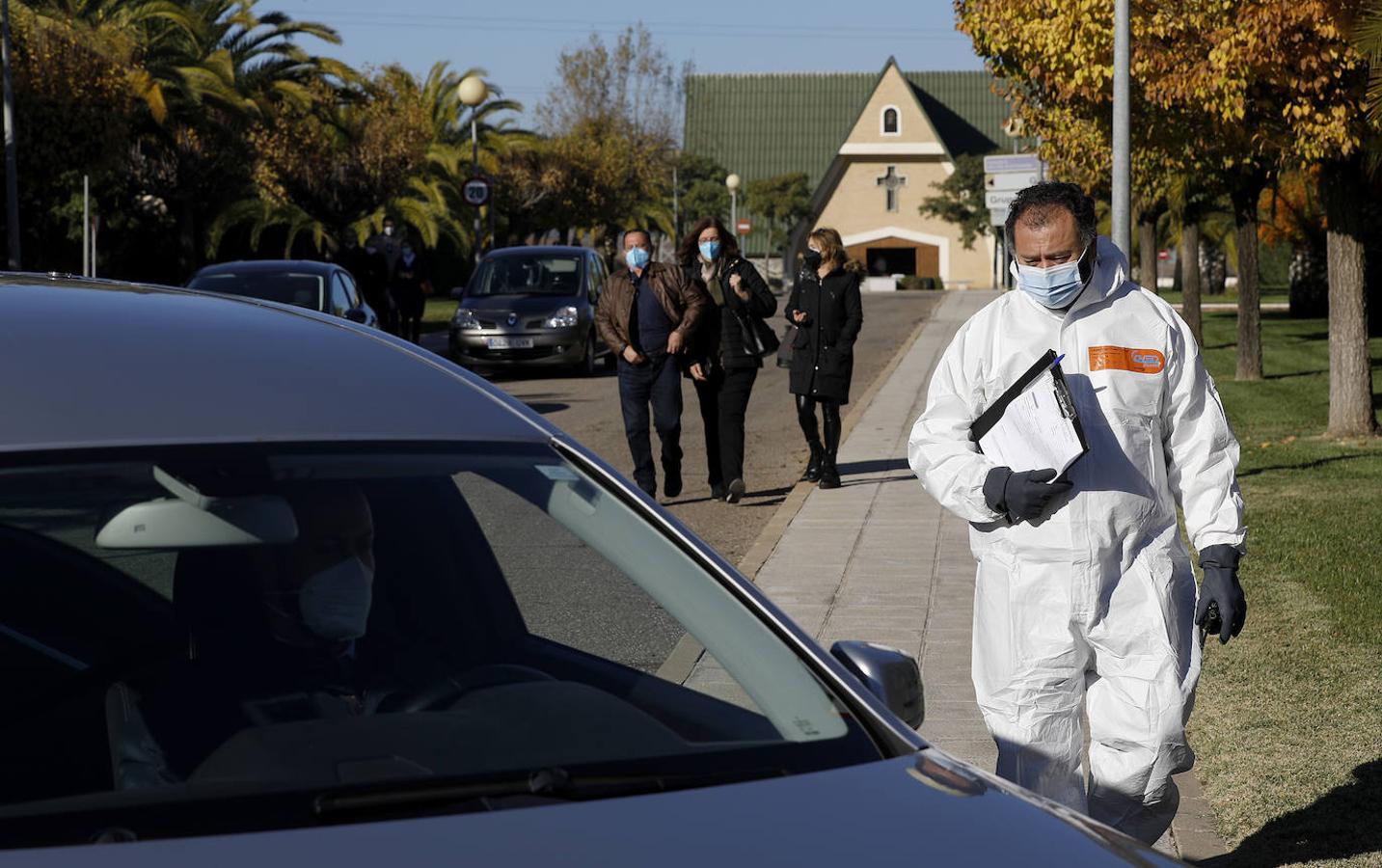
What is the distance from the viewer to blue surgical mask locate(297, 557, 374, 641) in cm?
316

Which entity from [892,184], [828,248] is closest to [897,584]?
[828,248]

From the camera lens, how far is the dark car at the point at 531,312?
23828 millimetres

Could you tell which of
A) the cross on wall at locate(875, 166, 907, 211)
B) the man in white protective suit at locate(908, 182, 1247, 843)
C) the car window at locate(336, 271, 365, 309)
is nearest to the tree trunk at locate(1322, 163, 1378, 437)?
the car window at locate(336, 271, 365, 309)

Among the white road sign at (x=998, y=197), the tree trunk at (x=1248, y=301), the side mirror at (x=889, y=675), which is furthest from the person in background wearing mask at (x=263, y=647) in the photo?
the tree trunk at (x=1248, y=301)

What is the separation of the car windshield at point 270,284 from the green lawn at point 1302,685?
9.38m

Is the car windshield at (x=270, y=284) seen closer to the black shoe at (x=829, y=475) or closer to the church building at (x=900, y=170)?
the black shoe at (x=829, y=475)

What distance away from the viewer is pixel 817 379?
42.9 feet

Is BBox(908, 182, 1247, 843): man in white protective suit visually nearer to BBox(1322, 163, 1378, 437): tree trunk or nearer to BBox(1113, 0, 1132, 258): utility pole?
BBox(1113, 0, 1132, 258): utility pole

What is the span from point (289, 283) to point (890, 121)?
216 ft

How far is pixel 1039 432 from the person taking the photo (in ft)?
13.7

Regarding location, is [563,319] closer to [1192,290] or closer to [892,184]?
[1192,290]

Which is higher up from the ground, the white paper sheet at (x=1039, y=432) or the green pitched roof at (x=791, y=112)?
the green pitched roof at (x=791, y=112)

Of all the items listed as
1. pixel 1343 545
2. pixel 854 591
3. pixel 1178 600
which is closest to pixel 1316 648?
pixel 854 591

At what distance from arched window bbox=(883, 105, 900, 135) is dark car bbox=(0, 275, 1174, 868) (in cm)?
8018
